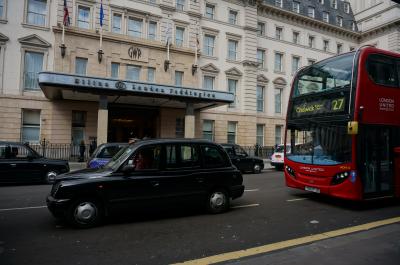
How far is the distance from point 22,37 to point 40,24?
1622mm

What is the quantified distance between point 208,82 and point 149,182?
22.0 metres

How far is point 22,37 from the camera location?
2011cm

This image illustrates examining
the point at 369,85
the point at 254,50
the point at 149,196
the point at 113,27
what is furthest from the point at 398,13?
the point at 149,196

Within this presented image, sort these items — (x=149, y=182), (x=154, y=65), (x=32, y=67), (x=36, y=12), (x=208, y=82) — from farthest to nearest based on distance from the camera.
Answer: (x=208, y=82)
(x=154, y=65)
(x=36, y=12)
(x=32, y=67)
(x=149, y=182)

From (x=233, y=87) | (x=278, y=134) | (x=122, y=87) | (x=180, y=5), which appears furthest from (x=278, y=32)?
(x=122, y=87)

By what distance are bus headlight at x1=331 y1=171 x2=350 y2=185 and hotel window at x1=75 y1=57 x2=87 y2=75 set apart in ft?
65.3

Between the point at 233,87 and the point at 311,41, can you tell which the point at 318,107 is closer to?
the point at 233,87

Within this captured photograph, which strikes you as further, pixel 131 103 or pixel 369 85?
pixel 131 103

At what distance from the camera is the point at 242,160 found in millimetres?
16312

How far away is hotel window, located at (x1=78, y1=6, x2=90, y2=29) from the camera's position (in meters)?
22.0

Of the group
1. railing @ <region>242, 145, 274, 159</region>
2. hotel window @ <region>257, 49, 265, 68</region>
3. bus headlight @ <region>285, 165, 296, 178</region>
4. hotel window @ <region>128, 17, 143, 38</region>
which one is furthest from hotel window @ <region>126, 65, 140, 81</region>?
bus headlight @ <region>285, 165, 296, 178</region>

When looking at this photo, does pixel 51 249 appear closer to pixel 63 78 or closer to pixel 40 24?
pixel 63 78

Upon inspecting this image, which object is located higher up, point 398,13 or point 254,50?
point 398,13

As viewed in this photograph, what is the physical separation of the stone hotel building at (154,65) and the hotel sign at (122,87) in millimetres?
56
